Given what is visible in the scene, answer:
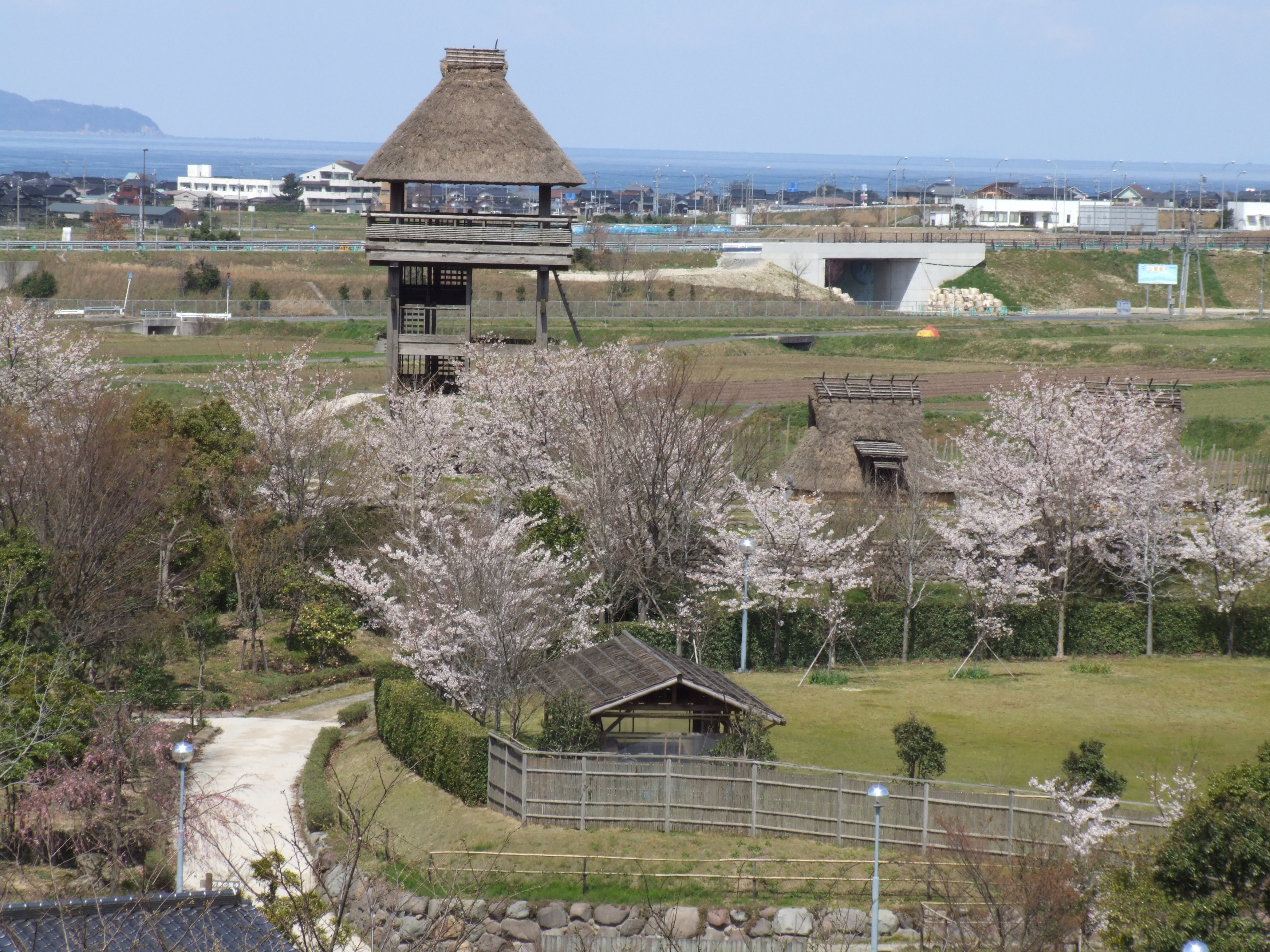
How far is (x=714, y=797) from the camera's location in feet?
76.7

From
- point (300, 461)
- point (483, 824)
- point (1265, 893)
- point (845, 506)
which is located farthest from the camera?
point (845, 506)

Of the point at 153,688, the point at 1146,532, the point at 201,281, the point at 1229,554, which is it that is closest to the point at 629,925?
the point at 153,688

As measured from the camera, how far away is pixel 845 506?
134 ft

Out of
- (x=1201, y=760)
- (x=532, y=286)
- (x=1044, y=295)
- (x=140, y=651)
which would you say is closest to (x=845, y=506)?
(x=1201, y=760)

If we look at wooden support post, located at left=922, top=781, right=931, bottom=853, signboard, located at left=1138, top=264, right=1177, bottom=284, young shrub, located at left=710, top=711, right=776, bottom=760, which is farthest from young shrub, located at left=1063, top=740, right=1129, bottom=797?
signboard, located at left=1138, top=264, right=1177, bottom=284

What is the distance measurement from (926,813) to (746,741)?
3324mm

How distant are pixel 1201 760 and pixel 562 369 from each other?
70.4 feet

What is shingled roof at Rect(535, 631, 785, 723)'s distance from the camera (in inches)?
966

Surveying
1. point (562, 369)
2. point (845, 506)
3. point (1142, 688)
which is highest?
point (562, 369)

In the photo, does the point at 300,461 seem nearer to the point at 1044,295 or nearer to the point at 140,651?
the point at 140,651

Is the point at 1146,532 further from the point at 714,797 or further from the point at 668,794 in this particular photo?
the point at 668,794

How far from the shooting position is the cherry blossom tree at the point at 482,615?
26984 millimetres

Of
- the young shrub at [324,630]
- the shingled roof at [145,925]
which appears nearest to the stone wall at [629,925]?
the shingled roof at [145,925]

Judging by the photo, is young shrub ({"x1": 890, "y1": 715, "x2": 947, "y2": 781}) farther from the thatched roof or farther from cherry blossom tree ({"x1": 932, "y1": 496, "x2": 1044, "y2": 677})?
the thatched roof
